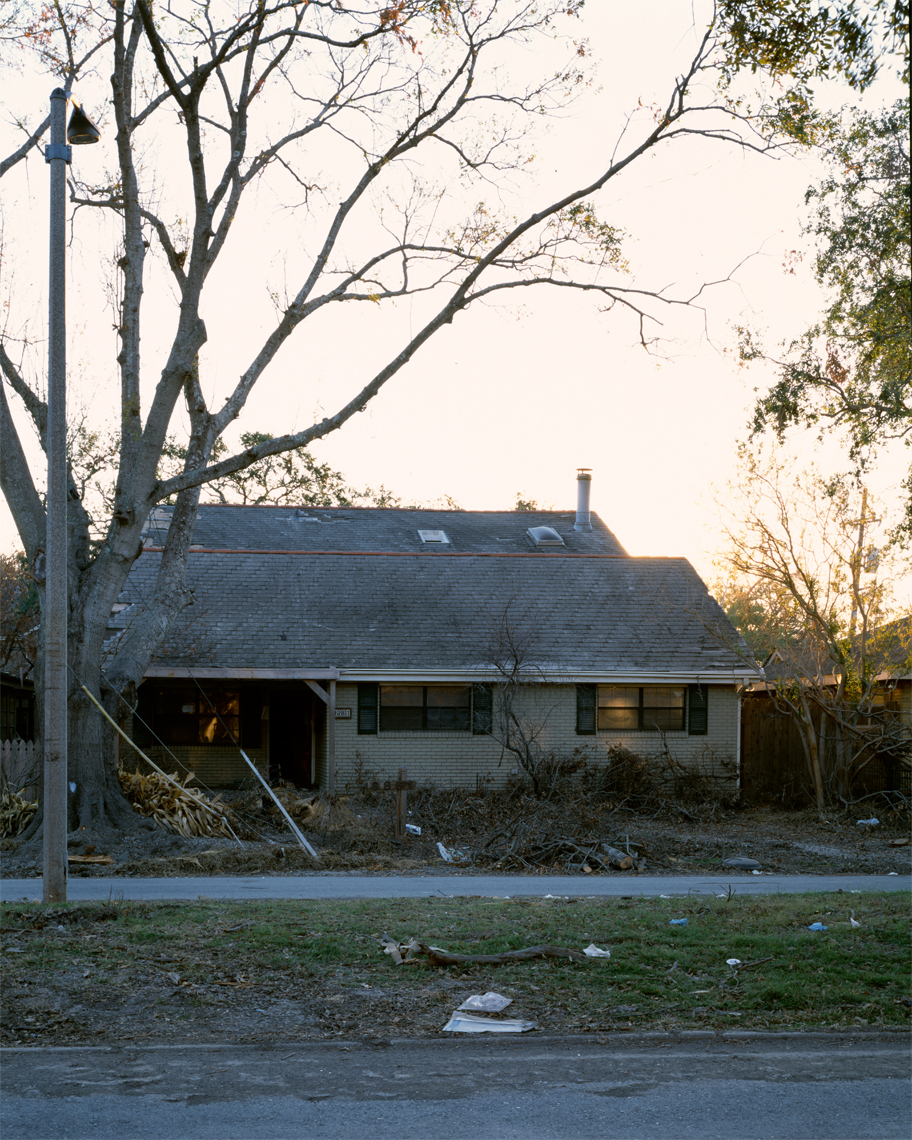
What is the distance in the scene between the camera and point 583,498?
1275 inches

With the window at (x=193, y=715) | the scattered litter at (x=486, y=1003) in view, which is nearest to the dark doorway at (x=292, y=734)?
the window at (x=193, y=715)

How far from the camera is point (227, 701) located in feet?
79.4

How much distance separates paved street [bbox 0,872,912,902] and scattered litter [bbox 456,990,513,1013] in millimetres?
4809

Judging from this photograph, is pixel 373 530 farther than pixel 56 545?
Yes

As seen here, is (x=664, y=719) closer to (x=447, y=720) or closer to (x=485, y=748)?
(x=485, y=748)

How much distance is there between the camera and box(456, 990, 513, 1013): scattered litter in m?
6.98

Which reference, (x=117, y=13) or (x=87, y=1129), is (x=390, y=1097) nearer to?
(x=87, y=1129)

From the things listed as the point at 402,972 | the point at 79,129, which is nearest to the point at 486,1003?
the point at 402,972

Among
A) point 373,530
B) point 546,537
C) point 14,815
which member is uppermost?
point 373,530

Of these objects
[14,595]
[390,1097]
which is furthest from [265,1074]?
[14,595]

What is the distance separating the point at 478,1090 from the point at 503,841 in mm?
10836

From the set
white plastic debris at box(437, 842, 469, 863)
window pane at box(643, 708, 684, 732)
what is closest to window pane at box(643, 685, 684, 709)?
window pane at box(643, 708, 684, 732)

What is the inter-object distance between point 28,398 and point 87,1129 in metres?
12.8

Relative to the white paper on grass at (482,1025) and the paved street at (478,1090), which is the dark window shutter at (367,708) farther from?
the paved street at (478,1090)
